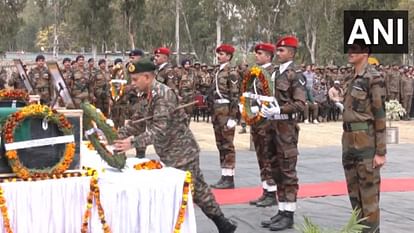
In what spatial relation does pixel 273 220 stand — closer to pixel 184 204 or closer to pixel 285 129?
pixel 285 129

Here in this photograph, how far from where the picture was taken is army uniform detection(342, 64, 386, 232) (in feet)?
17.1

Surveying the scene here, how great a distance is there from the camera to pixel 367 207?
5.31 m

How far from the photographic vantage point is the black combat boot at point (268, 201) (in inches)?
302

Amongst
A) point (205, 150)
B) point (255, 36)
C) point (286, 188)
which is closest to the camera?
point (286, 188)

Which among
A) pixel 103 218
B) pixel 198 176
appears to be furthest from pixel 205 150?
pixel 103 218

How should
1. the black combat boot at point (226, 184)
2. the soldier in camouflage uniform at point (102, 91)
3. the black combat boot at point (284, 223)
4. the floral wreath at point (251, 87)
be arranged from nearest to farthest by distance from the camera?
the black combat boot at point (284, 223) < the floral wreath at point (251, 87) < the black combat boot at point (226, 184) < the soldier in camouflage uniform at point (102, 91)

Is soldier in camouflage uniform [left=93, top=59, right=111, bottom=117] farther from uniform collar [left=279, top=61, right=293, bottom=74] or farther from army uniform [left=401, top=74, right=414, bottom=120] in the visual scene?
army uniform [left=401, top=74, right=414, bottom=120]

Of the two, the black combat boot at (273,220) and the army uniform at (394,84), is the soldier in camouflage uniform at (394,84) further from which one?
the black combat boot at (273,220)

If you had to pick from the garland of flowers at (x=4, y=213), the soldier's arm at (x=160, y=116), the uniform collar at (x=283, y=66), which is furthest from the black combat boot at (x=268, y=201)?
the garland of flowers at (x=4, y=213)

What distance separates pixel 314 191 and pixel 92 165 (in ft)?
14.2

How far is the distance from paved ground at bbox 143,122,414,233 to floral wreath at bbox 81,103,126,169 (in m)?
1.84

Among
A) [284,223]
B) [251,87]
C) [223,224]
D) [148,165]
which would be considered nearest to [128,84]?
[251,87]

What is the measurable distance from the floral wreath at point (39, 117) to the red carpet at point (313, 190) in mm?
3587

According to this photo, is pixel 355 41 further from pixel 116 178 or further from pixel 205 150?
pixel 205 150
